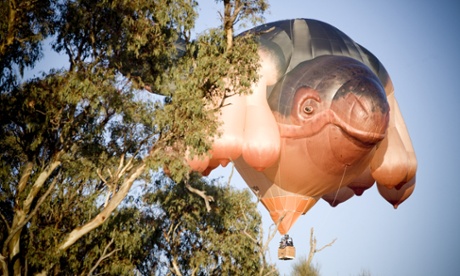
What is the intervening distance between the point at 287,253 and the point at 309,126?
3.56 meters

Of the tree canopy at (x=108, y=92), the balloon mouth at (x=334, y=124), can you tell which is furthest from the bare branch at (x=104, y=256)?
the balloon mouth at (x=334, y=124)

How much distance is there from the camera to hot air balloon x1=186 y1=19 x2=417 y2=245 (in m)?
16.3

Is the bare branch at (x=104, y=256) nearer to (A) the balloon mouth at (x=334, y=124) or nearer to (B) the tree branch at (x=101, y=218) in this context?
(B) the tree branch at (x=101, y=218)

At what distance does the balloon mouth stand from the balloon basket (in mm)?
3132

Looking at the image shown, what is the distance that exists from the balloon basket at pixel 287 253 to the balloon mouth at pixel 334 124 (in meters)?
3.13

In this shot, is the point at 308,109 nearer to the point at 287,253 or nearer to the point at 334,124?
the point at 334,124

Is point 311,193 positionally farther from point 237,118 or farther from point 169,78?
point 169,78

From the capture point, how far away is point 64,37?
46.1ft

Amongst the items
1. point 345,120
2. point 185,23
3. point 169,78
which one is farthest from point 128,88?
point 345,120

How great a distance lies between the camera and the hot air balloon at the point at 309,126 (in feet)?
53.4

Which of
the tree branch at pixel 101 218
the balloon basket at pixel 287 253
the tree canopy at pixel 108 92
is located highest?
the tree canopy at pixel 108 92

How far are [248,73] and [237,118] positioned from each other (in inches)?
115

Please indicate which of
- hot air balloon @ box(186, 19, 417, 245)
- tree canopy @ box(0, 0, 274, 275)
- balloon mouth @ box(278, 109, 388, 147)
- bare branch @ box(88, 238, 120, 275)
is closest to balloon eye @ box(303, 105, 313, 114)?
hot air balloon @ box(186, 19, 417, 245)

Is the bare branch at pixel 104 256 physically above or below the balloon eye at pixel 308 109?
below
